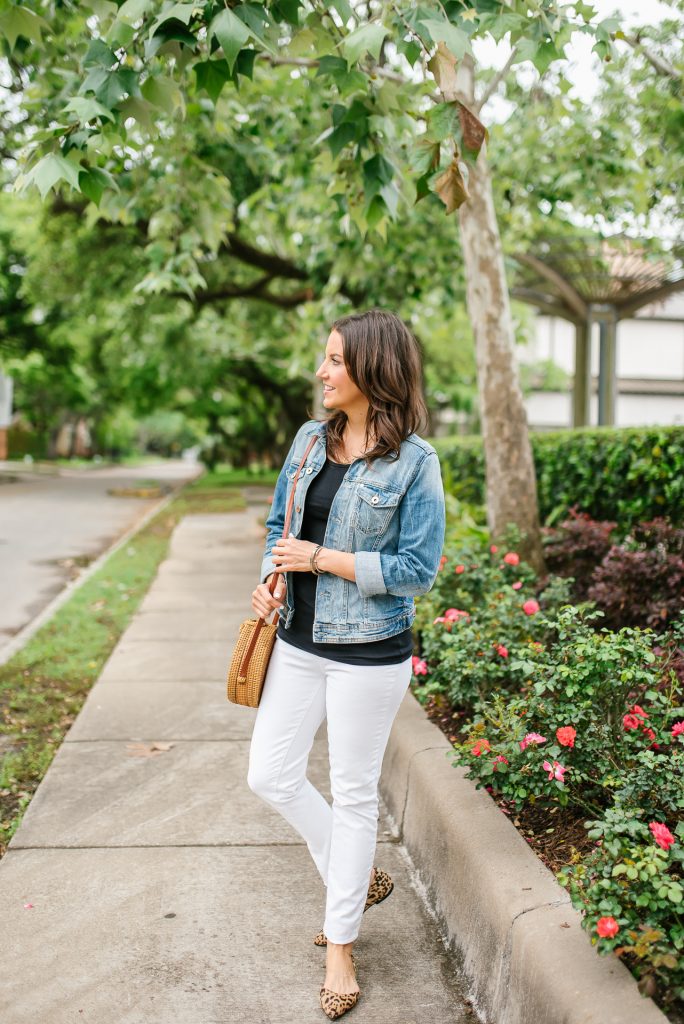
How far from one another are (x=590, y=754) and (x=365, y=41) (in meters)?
2.39

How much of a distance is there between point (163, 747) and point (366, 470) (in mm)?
2658

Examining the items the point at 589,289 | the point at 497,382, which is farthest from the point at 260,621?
the point at 589,289

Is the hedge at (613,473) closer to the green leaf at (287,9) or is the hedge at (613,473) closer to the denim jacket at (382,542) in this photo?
the denim jacket at (382,542)

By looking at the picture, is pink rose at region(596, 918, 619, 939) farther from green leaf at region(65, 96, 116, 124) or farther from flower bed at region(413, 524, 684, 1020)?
green leaf at region(65, 96, 116, 124)

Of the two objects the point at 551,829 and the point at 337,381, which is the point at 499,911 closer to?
the point at 551,829

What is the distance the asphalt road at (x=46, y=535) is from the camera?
9305mm

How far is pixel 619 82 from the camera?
302 inches

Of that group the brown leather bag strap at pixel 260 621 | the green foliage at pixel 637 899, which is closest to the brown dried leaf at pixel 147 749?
the brown leather bag strap at pixel 260 621

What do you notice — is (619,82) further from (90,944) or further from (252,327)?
(252,327)

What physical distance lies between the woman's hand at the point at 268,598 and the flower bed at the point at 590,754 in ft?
3.08

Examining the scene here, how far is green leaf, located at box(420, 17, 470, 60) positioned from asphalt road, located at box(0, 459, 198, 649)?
5.96 metres

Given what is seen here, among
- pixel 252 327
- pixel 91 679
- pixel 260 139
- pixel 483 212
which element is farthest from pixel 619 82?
pixel 252 327

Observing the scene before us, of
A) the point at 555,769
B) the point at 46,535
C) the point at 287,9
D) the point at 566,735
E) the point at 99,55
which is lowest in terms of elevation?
the point at 46,535

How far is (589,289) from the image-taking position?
12172mm
